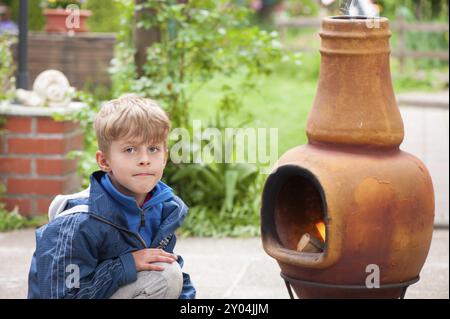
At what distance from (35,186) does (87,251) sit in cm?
328

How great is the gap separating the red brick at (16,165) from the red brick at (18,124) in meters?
0.18

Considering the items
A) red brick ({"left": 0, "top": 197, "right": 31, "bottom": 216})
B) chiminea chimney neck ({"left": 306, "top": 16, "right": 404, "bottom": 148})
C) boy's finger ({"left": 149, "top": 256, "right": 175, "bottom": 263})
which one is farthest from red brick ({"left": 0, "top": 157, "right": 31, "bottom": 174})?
boy's finger ({"left": 149, "top": 256, "right": 175, "bottom": 263})

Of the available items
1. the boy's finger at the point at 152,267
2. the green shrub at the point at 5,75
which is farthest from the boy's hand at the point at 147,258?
the green shrub at the point at 5,75

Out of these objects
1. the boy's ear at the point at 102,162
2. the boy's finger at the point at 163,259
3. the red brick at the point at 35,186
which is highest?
the boy's ear at the point at 102,162

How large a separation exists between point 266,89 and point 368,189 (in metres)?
9.11

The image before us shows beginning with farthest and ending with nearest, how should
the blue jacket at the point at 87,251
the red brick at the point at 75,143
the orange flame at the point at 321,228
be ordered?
the red brick at the point at 75,143
the orange flame at the point at 321,228
the blue jacket at the point at 87,251

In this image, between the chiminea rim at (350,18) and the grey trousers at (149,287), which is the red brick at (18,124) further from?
the grey trousers at (149,287)

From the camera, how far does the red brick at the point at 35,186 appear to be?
5.98m

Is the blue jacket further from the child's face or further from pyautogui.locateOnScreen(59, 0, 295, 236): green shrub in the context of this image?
pyautogui.locateOnScreen(59, 0, 295, 236): green shrub

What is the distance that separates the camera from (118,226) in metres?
2.85

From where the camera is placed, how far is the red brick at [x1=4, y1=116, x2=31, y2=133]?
236 inches

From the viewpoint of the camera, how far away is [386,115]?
345cm
